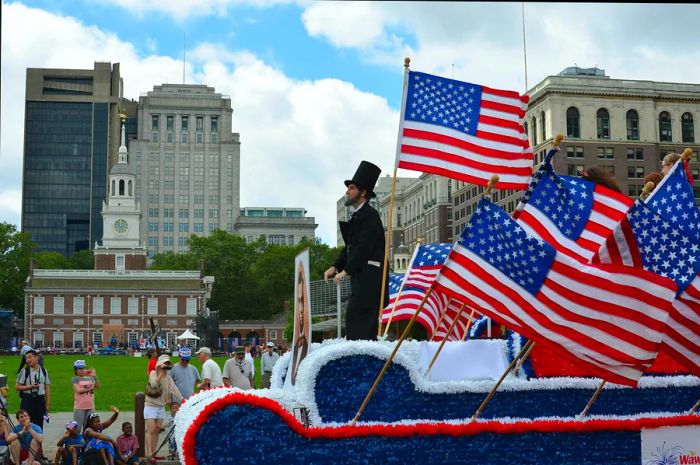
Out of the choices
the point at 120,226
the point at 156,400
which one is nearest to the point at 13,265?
the point at 120,226

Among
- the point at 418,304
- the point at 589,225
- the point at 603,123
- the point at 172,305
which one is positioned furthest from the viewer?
the point at 172,305

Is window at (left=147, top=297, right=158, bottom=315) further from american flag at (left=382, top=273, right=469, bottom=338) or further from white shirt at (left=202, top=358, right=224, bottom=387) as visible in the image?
american flag at (left=382, top=273, right=469, bottom=338)

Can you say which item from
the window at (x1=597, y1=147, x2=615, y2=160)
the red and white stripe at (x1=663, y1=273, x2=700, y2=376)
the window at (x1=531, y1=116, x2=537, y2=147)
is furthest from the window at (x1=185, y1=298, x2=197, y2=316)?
the red and white stripe at (x1=663, y1=273, x2=700, y2=376)

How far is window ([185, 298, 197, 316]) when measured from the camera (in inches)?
4560

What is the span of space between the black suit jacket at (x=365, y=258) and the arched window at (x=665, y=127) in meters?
80.5

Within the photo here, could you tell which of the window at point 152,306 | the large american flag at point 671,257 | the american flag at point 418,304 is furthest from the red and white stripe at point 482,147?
the window at point 152,306

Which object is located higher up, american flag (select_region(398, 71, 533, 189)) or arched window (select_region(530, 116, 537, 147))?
arched window (select_region(530, 116, 537, 147))

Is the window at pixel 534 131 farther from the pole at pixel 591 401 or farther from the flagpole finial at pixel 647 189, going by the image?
the pole at pixel 591 401

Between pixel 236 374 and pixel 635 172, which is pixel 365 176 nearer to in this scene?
pixel 236 374

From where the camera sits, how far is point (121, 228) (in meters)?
128

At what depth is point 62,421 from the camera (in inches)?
838

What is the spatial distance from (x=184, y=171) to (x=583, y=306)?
572 ft

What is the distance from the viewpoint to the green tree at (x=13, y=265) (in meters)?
114

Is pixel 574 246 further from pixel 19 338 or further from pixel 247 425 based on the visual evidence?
pixel 19 338
